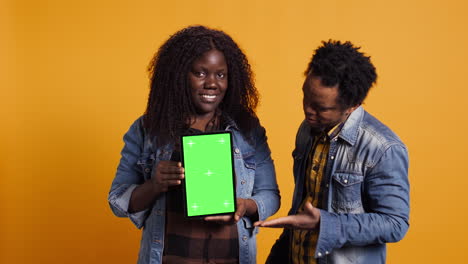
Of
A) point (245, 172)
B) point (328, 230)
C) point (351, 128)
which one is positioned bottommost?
point (328, 230)

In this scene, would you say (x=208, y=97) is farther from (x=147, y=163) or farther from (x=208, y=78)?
(x=147, y=163)

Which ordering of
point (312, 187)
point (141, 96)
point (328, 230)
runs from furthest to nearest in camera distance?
point (141, 96) → point (312, 187) → point (328, 230)

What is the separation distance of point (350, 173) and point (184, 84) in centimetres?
51

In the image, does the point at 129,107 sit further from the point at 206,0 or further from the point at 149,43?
the point at 206,0

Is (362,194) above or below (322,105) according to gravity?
below

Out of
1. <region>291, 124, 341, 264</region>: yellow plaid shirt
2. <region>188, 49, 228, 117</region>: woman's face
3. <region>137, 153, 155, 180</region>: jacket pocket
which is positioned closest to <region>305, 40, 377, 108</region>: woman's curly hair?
<region>291, 124, 341, 264</region>: yellow plaid shirt

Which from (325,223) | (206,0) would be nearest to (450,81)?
(206,0)

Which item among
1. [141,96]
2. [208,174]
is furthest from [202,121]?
[141,96]

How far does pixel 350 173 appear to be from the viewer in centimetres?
157

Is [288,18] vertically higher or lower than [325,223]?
higher

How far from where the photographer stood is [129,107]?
272 centimetres

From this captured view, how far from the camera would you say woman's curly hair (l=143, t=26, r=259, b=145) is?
1.73 meters

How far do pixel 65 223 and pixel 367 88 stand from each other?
5.56 feet

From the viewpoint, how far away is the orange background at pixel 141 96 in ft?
8.71
